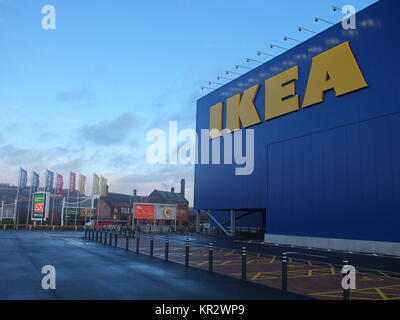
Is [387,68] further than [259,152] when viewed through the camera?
No

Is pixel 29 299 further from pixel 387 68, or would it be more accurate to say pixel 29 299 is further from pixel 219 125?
pixel 219 125

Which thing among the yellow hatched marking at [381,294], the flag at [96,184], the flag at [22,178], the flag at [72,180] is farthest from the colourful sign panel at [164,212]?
the yellow hatched marking at [381,294]

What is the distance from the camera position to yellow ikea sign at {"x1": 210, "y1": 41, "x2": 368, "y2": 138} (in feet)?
97.5

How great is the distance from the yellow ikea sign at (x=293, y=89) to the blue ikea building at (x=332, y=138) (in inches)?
3.6

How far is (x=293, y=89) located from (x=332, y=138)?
6762mm

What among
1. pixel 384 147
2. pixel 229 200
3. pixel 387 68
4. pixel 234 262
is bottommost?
pixel 234 262

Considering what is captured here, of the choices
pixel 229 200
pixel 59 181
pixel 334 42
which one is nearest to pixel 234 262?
pixel 334 42

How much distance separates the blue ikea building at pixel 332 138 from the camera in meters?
26.4

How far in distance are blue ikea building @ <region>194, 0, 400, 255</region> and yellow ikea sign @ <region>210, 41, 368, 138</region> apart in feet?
0.30

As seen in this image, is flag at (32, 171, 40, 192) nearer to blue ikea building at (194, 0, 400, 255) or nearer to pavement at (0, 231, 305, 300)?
blue ikea building at (194, 0, 400, 255)

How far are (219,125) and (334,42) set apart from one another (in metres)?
17.4

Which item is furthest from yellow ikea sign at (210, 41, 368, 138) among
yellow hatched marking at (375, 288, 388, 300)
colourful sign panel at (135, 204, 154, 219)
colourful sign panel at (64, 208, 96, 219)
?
colourful sign panel at (64, 208, 96, 219)

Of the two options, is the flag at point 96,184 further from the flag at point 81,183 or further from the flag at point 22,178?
the flag at point 22,178

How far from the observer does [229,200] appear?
4366 cm
